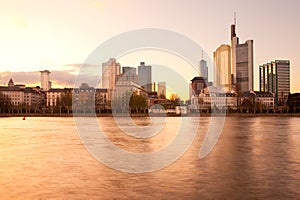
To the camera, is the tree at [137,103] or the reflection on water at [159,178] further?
the tree at [137,103]

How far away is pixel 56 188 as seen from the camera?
9.99 m

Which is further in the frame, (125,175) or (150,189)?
(125,175)

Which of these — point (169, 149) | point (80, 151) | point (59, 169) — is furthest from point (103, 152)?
point (59, 169)

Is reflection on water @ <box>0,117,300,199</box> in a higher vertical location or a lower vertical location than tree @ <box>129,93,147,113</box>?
lower

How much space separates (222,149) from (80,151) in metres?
7.89

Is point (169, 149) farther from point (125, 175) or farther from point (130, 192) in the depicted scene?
point (130, 192)

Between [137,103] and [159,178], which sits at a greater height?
[137,103]

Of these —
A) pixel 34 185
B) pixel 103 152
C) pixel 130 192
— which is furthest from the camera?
pixel 103 152

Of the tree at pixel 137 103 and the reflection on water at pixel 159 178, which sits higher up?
the tree at pixel 137 103

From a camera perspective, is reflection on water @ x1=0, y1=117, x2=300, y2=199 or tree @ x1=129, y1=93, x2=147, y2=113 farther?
tree @ x1=129, y1=93, x2=147, y2=113

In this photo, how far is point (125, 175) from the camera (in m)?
11.9

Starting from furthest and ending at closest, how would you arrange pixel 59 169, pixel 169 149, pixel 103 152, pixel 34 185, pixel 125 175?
pixel 169 149, pixel 103 152, pixel 59 169, pixel 125 175, pixel 34 185

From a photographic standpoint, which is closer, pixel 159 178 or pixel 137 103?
pixel 159 178

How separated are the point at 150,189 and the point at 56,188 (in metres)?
2.80
